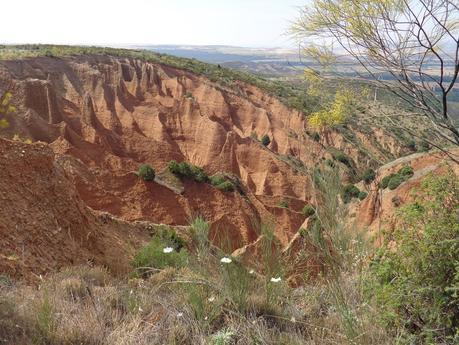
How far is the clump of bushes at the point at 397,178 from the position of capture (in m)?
23.9

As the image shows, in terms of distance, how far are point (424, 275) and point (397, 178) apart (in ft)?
70.4

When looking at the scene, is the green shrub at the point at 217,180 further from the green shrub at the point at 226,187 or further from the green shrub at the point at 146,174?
the green shrub at the point at 146,174

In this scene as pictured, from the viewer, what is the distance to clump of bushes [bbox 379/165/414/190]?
23858 millimetres

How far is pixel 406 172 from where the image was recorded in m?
24.7

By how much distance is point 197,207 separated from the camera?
22875 mm

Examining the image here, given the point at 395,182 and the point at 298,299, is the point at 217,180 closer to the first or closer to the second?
the point at 395,182

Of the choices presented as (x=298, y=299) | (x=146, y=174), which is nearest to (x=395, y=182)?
(x=146, y=174)

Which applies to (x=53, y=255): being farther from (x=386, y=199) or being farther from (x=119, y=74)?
(x=119, y=74)

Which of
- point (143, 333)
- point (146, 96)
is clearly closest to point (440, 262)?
point (143, 333)

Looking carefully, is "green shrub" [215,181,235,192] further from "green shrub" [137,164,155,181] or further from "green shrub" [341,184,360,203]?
"green shrub" [341,184,360,203]

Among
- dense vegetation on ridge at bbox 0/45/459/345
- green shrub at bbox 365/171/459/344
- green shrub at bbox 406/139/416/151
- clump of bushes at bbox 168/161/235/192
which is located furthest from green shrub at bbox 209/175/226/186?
green shrub at bbox 406/139/416/151

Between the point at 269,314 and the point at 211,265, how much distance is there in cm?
90

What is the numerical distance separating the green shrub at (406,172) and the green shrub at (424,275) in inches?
815

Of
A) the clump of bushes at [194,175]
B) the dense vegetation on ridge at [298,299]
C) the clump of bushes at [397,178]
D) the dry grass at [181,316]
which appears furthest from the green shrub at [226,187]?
the dry grass at [181,316]
